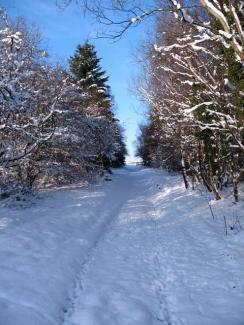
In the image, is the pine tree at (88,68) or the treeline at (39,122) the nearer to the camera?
the treeline at (39,122)

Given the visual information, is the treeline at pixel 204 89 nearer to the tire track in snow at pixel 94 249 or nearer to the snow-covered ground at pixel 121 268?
the snow-covered ground at pixel 121 268

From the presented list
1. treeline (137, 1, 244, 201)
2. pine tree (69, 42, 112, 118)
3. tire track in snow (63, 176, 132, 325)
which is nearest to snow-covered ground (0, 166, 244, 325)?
tire track in snow (63, 176, 132, 325)

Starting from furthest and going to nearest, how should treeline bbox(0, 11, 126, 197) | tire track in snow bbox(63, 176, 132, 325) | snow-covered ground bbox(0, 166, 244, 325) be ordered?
treeline bbox(0, 11, 126, 197)
tire track in snow bbox(63, 176, 132, 325)
snow-covered ground bbox(0, 166, 244, 325)

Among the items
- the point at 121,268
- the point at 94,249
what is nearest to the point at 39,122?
the point at 94,249

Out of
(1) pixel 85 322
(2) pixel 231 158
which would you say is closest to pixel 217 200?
(2) pixel 231 158

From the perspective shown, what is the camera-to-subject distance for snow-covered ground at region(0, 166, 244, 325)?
560 cm

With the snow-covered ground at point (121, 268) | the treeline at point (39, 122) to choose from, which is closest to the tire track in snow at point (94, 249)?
the snow-covered ground at point (121, 268)

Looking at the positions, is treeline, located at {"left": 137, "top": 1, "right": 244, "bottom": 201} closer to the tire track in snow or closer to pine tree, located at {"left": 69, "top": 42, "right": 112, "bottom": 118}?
the tire track in snow

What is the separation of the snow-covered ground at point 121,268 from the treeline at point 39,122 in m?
2.93

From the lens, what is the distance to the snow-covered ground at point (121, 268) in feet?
18.4

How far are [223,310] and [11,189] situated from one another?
35.7 feet

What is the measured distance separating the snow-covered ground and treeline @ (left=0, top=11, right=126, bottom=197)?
2929 mm

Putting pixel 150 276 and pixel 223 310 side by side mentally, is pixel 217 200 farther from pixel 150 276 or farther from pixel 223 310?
pixel 223 310

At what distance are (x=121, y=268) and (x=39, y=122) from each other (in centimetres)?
648
